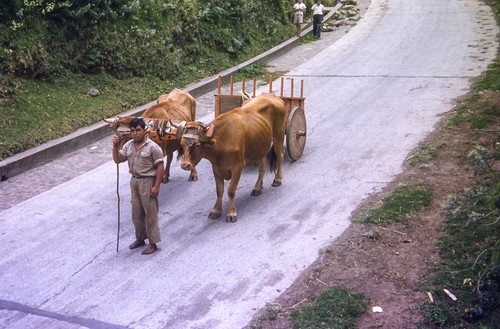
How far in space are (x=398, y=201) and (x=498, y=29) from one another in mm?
15845

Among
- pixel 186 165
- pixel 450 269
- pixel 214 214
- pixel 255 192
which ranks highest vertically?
pixel 186 165

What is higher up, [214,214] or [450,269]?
[450,269]

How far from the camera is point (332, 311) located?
709 centimetres

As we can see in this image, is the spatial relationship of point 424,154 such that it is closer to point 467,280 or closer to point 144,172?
point 467,280

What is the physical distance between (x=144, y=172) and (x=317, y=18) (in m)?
16.9

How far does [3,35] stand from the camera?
47.4 feet

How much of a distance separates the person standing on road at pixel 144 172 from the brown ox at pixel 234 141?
510 millimetres

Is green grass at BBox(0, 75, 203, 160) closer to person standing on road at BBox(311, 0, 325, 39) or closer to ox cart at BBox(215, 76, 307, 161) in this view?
ox cart at BBox(215, 76, 307, 161)

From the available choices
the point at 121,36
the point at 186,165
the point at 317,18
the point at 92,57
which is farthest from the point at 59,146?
the point at 317,18

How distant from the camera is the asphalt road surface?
24.7ft

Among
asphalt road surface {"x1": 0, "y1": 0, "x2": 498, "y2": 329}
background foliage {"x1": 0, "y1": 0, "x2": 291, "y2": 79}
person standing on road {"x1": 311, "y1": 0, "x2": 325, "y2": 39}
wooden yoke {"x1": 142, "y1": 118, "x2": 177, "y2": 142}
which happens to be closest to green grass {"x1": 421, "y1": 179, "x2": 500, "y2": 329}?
asphalt road surface {"x1": 0, "y1": 0, "x2": 498, "y2": 329}

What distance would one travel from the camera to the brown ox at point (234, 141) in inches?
359

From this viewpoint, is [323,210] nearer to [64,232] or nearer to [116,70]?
[64,232]

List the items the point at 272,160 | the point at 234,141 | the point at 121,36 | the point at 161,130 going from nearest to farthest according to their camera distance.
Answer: the point at 161,130 → the point at 234,141 → the point at 272,160 → the point at 121,36
